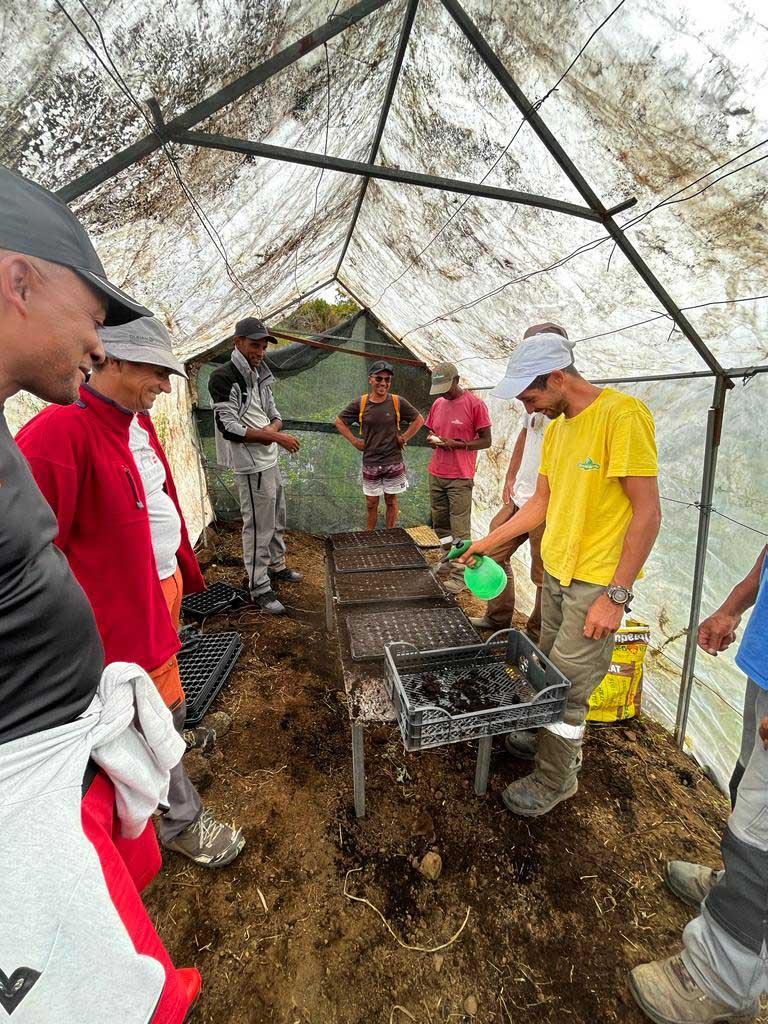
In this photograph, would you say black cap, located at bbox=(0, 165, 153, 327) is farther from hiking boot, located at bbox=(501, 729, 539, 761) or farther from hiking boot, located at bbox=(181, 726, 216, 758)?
hiking boot, located at bbox=(501, 729, 539, 761)

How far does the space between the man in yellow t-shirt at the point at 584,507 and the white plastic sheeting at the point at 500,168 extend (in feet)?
2.49

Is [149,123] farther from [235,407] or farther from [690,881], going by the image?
[690,881]

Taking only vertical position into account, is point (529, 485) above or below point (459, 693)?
above

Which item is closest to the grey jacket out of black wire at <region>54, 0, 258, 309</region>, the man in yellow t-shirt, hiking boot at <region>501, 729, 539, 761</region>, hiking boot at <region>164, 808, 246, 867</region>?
black wire at <region>54, 0, 258, 309</region>

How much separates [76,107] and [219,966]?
317 centimetres

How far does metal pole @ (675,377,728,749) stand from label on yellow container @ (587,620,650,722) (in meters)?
0.25

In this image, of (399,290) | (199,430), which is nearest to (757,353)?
(399,290)

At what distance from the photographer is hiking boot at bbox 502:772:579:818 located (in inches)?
86.4

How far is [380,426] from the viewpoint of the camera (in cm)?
530

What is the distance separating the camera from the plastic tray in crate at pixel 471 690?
5.39ft

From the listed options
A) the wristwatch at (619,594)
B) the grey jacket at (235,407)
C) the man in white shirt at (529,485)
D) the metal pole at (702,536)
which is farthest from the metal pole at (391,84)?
the wristwatch at (619,594)

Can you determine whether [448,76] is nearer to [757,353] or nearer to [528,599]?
[757,353]

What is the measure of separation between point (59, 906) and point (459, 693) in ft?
5.34

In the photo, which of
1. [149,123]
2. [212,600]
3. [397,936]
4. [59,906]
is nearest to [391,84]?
[149,123]
